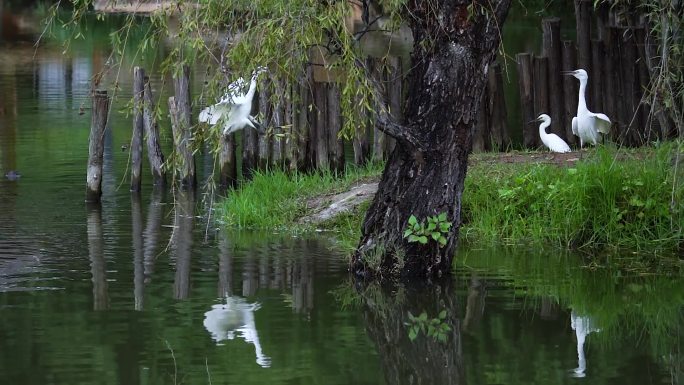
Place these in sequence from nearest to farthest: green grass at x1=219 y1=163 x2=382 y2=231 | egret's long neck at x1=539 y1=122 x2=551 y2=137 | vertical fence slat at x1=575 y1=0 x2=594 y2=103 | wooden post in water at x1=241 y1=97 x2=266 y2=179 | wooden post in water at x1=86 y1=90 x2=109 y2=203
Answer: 1. green grass at x1=219 y1=163 x2=382 y2=231
2. wooden post in water at x1=86 y1=90 x2=109 y2=203
3. egret's long neck at x1=539 y1=122 x2=551 y2=137
4. wooden post in water at x1=241 y1=97 x2=266 y2=179
5. vertical fence slat at x1=575 y1=0 x2=594 y2=103

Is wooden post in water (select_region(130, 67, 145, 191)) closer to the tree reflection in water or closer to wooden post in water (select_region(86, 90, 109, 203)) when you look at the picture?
wooden post in water (select_region(86, 90, 109, 203))

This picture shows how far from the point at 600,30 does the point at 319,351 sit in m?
10.0

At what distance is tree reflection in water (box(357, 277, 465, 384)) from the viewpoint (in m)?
8.02

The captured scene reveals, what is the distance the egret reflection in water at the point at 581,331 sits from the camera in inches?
314

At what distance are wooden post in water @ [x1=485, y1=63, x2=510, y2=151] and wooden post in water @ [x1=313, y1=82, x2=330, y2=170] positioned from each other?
1.96m

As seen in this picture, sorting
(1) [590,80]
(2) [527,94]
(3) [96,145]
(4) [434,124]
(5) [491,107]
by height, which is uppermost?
(1) [590,80]

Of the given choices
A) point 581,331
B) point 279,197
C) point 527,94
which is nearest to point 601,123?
point 527,94

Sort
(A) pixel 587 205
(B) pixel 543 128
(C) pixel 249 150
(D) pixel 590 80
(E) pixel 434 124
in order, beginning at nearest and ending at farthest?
(E) pixel 434 124, (A) pixel 587 205, (B) pixel 543 128, (C) pixel 249 150, (D) pixel 590 80

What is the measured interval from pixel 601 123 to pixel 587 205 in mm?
2928

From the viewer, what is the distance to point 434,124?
1005 cm

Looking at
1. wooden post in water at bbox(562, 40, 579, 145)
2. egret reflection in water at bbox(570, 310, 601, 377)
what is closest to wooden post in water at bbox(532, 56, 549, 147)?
wooden post in water at bbox(562, 40, 579, 145)

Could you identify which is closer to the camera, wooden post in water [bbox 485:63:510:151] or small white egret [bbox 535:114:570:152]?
small white egret [bbox 535:114:570:152]

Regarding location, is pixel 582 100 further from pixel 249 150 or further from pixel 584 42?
pixel 249 150

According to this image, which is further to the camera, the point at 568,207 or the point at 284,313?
the point at 568,207
